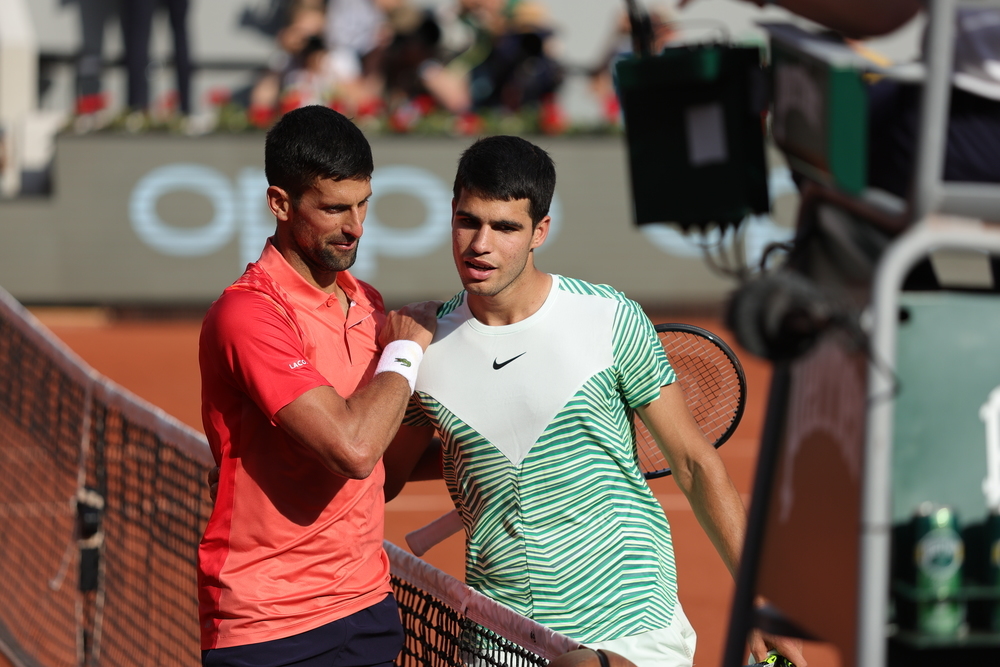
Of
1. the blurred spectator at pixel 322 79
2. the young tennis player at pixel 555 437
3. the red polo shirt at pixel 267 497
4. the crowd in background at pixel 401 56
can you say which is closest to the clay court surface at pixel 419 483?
the young tennis player at pixel 555 437

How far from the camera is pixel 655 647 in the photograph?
288 centimetres

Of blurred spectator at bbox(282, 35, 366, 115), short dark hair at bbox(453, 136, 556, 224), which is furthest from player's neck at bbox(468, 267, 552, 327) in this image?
blurred spectator at bbox(282, 35, 366, 115)

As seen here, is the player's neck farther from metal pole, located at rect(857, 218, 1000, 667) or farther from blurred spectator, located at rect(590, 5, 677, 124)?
blurred spectator, located at rect(590, 5, 677, 124)

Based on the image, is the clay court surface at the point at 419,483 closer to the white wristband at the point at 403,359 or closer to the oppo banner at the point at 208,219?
the oppo banner at the point at 208,219

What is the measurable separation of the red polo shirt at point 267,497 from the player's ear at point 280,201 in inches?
6.5

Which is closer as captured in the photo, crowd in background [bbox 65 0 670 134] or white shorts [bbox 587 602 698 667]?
white shorts [bbox 587 602 698 667]

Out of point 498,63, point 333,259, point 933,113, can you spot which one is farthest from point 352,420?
point 498,63

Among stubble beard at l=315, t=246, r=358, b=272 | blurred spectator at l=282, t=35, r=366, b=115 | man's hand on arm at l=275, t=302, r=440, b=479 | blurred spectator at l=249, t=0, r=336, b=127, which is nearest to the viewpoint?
man's hand on arm at l=275, t=302, r=440, b=479

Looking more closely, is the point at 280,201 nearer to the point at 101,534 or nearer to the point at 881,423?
the point at 881,423

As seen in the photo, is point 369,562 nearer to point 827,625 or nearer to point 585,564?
point 585,564

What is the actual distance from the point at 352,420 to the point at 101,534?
274cm

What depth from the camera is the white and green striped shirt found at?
9.53ft

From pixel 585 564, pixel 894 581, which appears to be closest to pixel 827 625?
pixel 894 581

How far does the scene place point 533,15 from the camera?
1662 cm
